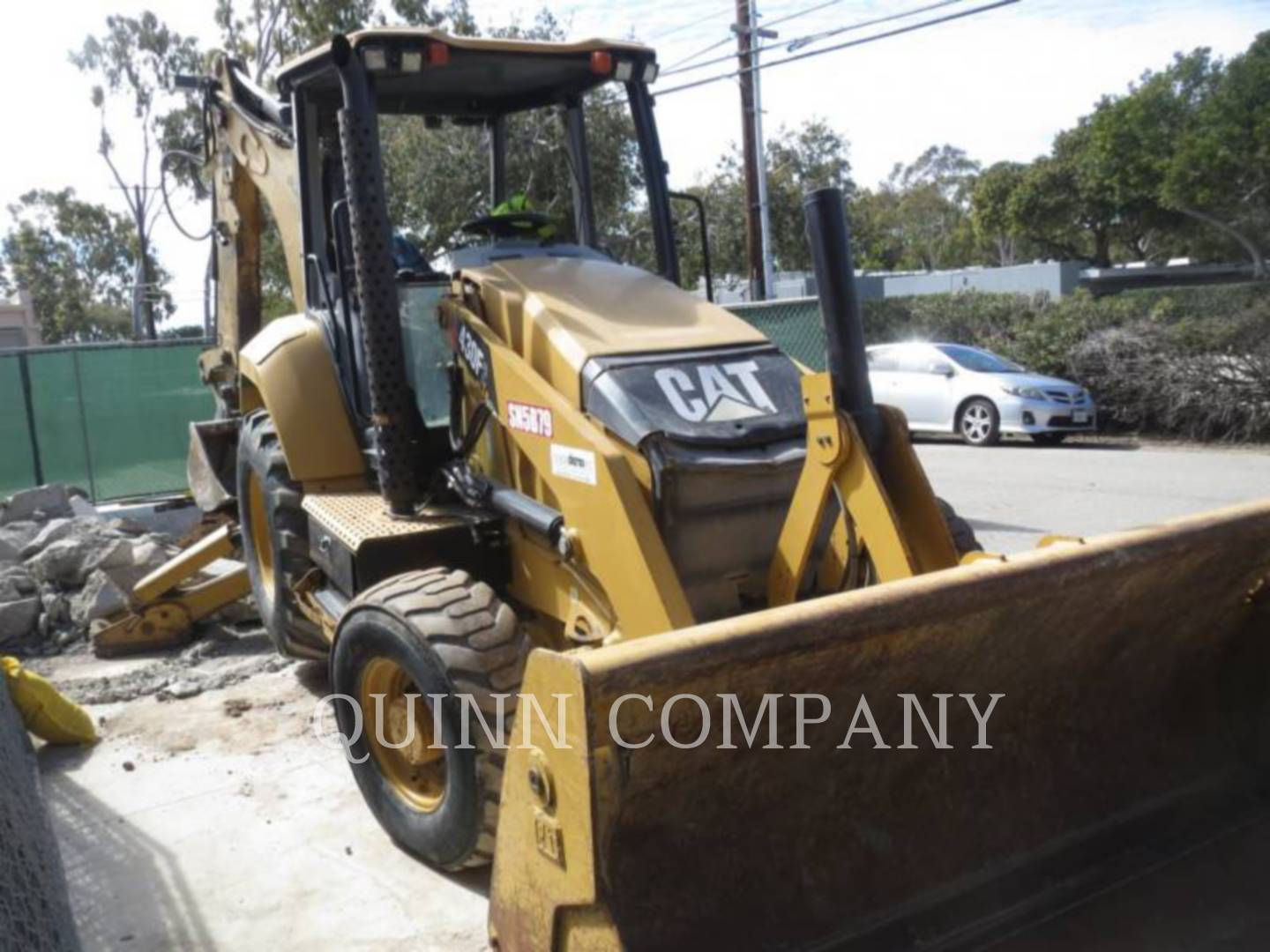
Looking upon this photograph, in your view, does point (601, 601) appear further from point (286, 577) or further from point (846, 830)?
point (286, 577)

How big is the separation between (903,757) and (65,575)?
6.75 metres

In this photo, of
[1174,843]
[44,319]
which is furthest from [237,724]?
[44,319]

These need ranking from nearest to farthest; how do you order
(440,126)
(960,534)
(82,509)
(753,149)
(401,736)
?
1. (401,736)
2. (960,534)
3. (440,126)
4. (82,509)
5. (753,149)

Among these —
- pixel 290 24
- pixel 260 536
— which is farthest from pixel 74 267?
pixel 260 536

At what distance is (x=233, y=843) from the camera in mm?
4602

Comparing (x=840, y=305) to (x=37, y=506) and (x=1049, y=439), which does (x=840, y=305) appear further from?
(x=1049, y=439)

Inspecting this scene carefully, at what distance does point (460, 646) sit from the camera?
3.83m

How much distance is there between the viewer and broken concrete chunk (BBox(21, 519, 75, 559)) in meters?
8.66

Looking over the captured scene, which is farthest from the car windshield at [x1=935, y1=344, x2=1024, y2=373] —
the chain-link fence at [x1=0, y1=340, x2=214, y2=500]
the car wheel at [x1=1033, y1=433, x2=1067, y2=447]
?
the chain-link fence at [x1=0, y1=340, x2=214, y2=500]

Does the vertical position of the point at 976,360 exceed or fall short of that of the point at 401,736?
it exceeds it

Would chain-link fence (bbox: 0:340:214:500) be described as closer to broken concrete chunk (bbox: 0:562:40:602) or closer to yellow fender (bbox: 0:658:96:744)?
broken concrete chunk (bbox: 0:562:40:602)

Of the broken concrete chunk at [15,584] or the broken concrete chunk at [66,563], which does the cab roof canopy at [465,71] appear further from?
the broken concrete chunk at [15,584]

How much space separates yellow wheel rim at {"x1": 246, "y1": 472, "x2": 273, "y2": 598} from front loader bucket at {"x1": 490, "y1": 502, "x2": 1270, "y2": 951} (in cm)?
372

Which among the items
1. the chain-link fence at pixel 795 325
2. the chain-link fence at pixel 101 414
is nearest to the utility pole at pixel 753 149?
the chain-link fence at pixel 795 325
